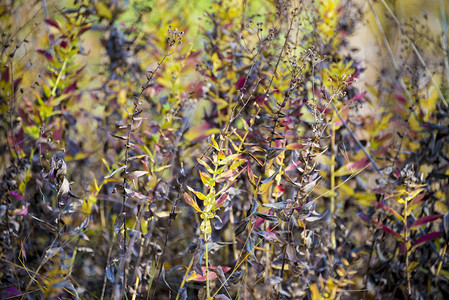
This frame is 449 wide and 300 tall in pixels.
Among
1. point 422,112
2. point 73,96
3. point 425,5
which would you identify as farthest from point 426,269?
point 425,5

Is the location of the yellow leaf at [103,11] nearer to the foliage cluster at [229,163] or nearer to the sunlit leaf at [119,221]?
the foliage cluster at [229,163]

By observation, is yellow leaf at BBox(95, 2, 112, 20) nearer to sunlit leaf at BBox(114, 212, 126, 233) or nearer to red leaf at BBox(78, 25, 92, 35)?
red leaf at BBox(78, 25, 92, 35)

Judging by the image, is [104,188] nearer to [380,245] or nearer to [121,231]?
[121,231]

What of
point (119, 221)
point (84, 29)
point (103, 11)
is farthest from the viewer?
point (103, 11)

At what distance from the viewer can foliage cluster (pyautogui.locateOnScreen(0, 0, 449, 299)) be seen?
92 centimetres

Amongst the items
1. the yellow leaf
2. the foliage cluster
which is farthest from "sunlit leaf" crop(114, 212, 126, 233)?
the yellow leaf

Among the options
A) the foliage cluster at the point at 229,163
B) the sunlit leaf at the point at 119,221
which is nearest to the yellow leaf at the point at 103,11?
the foliage cluster at the point at 229,163

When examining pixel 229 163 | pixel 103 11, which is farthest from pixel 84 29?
pixel 229 163

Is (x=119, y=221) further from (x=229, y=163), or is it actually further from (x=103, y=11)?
(x=103, y=11)

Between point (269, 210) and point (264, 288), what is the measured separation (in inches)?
7.0

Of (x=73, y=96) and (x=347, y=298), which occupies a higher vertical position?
(x=73, y=96)

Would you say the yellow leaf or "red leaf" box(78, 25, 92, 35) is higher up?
the yellow leaf

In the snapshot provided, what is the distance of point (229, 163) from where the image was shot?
889 mm

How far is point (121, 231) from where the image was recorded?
2.88 ft
